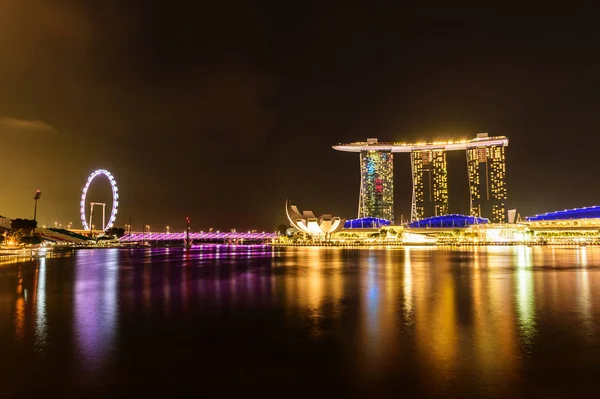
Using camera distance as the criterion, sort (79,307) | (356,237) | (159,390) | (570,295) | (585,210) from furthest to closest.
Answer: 1. (356,237)
2. (585,210)
3. (570,295)
4. (79,307)
5. (159,390)

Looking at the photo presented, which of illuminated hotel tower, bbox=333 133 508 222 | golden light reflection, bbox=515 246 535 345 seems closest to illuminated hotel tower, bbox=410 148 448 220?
illuminated hotel tower, bbox=333 133 508 222

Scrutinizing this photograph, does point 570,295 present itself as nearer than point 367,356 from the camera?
No

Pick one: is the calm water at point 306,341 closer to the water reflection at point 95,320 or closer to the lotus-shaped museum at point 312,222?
the water reflection at point 95,320

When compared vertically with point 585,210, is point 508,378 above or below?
below

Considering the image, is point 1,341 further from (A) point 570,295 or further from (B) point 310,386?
(A) point 570,295

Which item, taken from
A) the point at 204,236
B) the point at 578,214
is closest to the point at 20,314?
the point at 578,214

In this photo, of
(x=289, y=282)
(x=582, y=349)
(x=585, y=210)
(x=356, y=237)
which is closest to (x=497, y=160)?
(x=585, y=210)
